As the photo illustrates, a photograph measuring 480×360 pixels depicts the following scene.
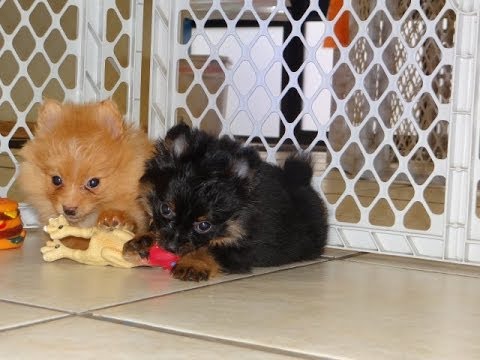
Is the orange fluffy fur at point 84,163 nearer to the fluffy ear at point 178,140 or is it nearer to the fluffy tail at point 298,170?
the fluffy ear at point 178,140

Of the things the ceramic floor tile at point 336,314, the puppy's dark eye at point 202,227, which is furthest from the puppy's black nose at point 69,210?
the ceramic floor tile at point 336,314

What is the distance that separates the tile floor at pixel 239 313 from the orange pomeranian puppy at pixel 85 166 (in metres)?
0.18

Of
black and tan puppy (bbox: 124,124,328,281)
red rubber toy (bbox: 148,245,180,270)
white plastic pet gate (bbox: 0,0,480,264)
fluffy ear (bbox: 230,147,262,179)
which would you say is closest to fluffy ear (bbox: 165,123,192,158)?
black and tan puppy (bbox: 124,124,328,281)

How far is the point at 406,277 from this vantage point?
1.87 metres

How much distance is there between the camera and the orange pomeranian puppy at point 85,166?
198 centimetres

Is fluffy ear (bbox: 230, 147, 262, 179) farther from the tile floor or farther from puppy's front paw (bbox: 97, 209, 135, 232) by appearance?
puppy's front paw (bbox: 97, 209, 135, 232)

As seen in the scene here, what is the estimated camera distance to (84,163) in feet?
6.46

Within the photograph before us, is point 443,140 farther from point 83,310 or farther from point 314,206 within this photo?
point 83,310

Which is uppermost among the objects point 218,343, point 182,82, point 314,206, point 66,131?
point 182,82

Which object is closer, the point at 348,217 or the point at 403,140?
the point at 348,217

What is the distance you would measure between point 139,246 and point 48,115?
472 mm

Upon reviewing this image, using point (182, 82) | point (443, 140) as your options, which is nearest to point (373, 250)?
point (182, 82)

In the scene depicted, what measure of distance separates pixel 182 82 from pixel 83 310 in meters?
1.41

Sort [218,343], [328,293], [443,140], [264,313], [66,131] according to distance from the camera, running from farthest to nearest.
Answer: [443,140]
[66,131]
[328,293]
[264,313]
[218,343]
